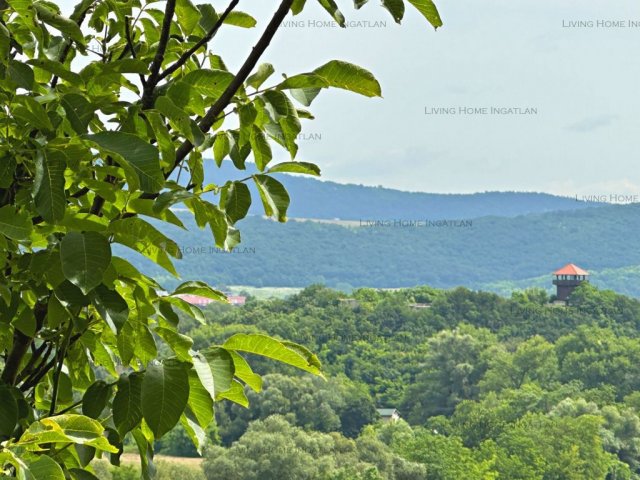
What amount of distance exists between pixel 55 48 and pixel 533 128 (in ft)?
217

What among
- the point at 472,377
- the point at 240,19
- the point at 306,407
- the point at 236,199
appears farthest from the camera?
the point at 472,377

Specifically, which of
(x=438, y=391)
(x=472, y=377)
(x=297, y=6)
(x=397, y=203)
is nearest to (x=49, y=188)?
(x=297, y=6)

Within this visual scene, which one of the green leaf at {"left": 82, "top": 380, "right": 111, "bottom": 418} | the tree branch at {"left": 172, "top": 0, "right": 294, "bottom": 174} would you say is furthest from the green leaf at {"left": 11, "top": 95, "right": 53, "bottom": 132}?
the green leaf at {"left": 82, "top": 380, "right": 111, "bottom": 418}

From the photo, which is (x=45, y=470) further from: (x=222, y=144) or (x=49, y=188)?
(x=222, y=144)

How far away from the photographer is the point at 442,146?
6731cm

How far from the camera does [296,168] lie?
2.53 feet

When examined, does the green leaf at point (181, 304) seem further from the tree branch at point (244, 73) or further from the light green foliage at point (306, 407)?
the light green foliage at point (306, 407)

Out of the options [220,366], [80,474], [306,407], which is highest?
[220,366]

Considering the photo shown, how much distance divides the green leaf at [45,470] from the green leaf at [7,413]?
15cm

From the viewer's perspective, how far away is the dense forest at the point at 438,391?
70.6ft

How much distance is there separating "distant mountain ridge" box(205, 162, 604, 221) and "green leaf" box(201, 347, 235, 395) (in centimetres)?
5694

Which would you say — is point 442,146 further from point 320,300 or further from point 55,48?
point 55,48

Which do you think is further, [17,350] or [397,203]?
[397,203]

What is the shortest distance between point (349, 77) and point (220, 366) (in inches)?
9.3
